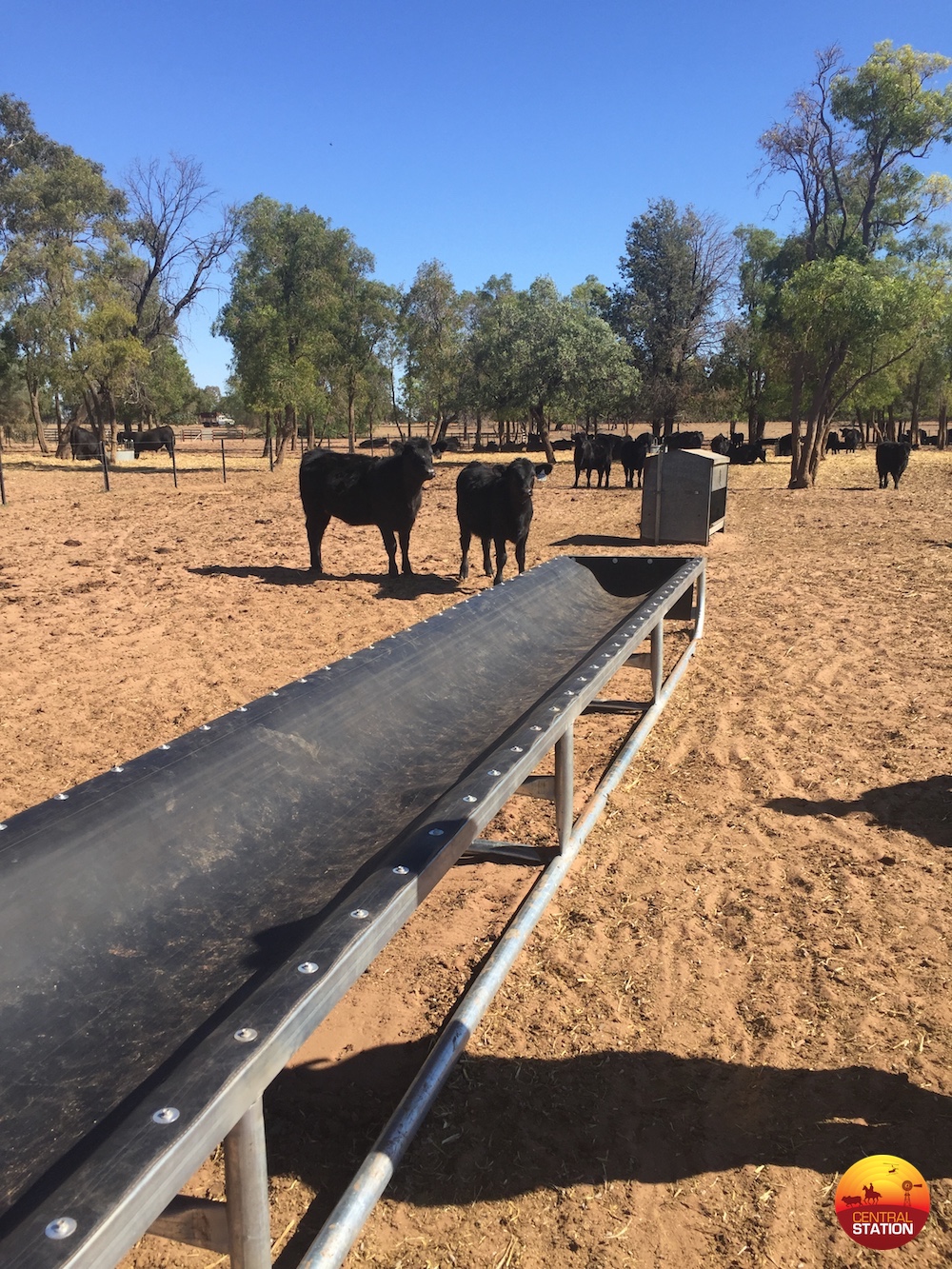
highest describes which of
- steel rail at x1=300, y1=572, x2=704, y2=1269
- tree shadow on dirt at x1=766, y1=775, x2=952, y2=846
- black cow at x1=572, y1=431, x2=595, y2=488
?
black cow at x1=572, y1=431, x2=595, y2=488

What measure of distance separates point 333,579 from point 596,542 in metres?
4.32

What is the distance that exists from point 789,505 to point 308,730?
15.5 metres

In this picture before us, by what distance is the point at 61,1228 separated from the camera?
3.43 ft

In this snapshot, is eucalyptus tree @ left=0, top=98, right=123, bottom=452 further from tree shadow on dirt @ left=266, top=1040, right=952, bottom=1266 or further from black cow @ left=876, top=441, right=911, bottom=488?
tree shadow on dirt @ left=266, top=1040, right=952, bottom=1266

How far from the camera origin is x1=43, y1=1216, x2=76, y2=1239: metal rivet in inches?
40.8

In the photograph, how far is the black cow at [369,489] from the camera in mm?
9148

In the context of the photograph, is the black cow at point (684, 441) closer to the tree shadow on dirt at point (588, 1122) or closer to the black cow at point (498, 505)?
the black cow at point (498, 505)

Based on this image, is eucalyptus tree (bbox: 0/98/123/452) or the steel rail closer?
the steel rail

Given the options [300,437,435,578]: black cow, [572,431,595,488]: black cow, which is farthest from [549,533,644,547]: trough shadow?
[572,431,595,488]: black cow

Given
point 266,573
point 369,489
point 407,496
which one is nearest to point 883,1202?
point 407,496

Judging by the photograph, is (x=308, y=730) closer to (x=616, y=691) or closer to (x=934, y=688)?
(x=616, y=691)

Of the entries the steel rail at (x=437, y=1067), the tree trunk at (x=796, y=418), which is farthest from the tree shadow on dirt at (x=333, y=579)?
the tree trunk at (x=796, y=418)

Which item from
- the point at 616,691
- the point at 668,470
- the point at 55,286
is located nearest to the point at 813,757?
the point at 616,691

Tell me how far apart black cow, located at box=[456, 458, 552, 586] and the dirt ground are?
6.44 feet
